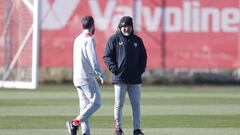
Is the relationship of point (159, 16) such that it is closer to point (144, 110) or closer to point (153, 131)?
point (144, 110)

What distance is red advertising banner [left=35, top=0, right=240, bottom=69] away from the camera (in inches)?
1304

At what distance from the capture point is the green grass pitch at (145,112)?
16469mm

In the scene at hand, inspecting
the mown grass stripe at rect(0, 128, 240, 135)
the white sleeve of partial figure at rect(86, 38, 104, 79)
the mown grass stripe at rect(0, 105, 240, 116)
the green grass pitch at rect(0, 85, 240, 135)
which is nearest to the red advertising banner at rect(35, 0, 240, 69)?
the green grass pitch at rect(0, 85, 240, 135)

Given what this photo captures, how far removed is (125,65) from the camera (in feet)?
49.2

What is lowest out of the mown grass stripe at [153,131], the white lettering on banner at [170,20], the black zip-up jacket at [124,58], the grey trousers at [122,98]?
the mown grass stripe at [153,131]

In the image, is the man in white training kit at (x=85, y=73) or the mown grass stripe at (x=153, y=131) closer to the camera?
the man in white training kit at (x=85, y=73)

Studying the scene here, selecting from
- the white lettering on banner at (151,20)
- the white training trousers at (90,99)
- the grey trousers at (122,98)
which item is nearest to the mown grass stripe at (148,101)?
the grey trousers at (122,98)

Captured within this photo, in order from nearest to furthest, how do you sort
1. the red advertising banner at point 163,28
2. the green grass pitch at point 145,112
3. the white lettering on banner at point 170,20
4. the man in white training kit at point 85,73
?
the man in white training kit at point 85,73 → the green grass pitch at point 145,112 → the red advertising banner at point 163,28 → the white lettering on banner at point 170,20

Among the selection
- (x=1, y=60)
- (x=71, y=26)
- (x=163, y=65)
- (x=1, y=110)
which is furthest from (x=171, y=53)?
(x=1, y=110)

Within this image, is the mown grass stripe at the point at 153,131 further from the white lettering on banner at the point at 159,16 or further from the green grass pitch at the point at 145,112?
the white lettering on banner at the point at 159,16

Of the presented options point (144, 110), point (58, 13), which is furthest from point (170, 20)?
point (144, 110)

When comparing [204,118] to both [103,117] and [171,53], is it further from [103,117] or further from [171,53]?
[171,53]

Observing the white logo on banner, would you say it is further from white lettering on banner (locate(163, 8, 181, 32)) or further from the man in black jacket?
the man in black jacket

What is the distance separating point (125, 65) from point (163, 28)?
1899 cm
